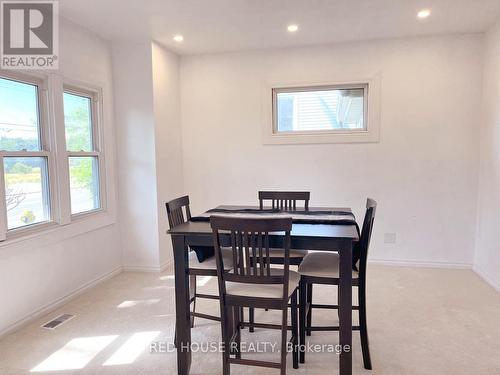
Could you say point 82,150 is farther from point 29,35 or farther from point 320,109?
point 320,109

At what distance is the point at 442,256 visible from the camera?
4047 millimetres

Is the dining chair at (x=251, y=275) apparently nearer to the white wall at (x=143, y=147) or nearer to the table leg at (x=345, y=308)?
the table leg at (x=345, y=308)

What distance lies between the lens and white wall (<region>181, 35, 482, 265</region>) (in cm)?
389

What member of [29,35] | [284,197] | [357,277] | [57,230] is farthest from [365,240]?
[29,35]

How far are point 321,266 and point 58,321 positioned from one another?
216cm

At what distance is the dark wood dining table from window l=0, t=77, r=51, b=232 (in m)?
1.49

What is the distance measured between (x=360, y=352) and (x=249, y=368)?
0.76 meters

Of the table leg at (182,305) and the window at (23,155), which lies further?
the window at (23,155)

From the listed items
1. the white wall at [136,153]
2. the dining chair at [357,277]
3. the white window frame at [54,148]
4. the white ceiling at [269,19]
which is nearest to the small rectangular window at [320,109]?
the white ceiling at [269,19]

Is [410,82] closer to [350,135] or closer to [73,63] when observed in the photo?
[350,135]

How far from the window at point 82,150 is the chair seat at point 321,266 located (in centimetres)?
235

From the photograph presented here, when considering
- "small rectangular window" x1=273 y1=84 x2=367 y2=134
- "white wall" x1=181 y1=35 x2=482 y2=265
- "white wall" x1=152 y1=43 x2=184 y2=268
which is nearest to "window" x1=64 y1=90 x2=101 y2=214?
"white wall" x1=152 y1=43 x2=184 y2=268

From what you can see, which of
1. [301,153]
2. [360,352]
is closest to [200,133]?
[301,153]

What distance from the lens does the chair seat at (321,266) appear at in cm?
221
